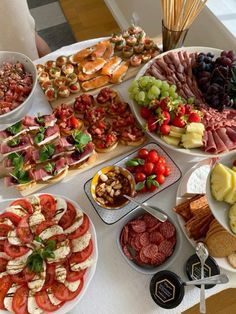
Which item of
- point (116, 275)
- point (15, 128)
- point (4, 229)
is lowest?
point (116, 275)

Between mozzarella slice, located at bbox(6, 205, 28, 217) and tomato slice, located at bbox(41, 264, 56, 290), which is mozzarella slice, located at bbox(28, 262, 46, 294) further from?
mozzarella slice, located at bbox(6, 205, 28, 217)

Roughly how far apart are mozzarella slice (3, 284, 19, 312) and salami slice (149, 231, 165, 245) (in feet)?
1.23

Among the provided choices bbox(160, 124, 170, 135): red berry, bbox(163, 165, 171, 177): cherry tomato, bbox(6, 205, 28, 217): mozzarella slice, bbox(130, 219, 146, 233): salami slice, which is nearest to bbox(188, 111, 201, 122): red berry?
bbox(160, 124, 170, 135): red berry

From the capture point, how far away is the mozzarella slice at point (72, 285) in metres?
0.88

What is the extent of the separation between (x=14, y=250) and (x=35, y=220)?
96mm

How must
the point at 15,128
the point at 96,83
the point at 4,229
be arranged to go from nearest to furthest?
the point at 4,229, the point at 15,128, the point at 96,83

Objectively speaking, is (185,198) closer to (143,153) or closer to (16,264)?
(143,153)

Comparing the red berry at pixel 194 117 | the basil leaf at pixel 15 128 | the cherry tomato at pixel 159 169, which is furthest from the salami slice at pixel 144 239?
the basil leaf at pixel 15 128

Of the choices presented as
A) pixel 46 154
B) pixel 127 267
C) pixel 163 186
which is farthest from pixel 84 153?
pixel 127 267

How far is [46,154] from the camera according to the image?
1.13m

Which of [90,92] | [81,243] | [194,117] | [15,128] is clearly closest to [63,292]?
[81,243]

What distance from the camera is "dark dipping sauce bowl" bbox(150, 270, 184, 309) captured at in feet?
2.90

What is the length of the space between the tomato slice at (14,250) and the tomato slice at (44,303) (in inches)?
4.5

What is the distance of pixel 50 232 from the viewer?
953mm
